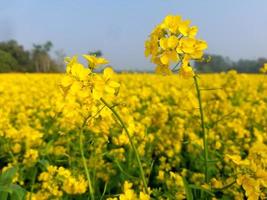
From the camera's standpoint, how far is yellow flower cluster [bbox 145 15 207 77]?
5.46ft

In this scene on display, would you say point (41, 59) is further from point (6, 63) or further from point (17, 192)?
point (17, 192)

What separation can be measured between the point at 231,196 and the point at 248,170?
0.77 metres

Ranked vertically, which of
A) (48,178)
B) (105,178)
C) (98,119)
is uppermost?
(98,119)

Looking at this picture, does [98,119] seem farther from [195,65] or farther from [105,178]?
[105,178]

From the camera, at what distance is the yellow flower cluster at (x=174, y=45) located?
1.66m

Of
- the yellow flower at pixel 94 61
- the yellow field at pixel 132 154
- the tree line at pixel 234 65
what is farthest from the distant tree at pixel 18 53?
the yellow flower at pixel 94 61

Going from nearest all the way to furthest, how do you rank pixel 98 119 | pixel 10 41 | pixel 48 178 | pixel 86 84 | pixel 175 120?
1. pixel 86 84
2. pixel 98 119
3. pixel 48 178
4. pixel 175 120
5. pixel 10 41

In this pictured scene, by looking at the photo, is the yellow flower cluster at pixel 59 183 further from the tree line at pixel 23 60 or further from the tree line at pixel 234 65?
the tree line at pixel 23 60

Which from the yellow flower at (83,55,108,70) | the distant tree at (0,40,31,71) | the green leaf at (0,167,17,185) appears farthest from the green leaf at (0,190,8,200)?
the distant tree at (0,40,31,71)

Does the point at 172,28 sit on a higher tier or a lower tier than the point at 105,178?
higher

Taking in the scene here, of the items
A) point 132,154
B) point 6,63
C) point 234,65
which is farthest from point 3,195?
point 6,63

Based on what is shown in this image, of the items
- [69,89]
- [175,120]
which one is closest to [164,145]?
[175,120]

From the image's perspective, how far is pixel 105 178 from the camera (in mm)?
3311

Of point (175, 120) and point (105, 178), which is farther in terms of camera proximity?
point (175, 120)
